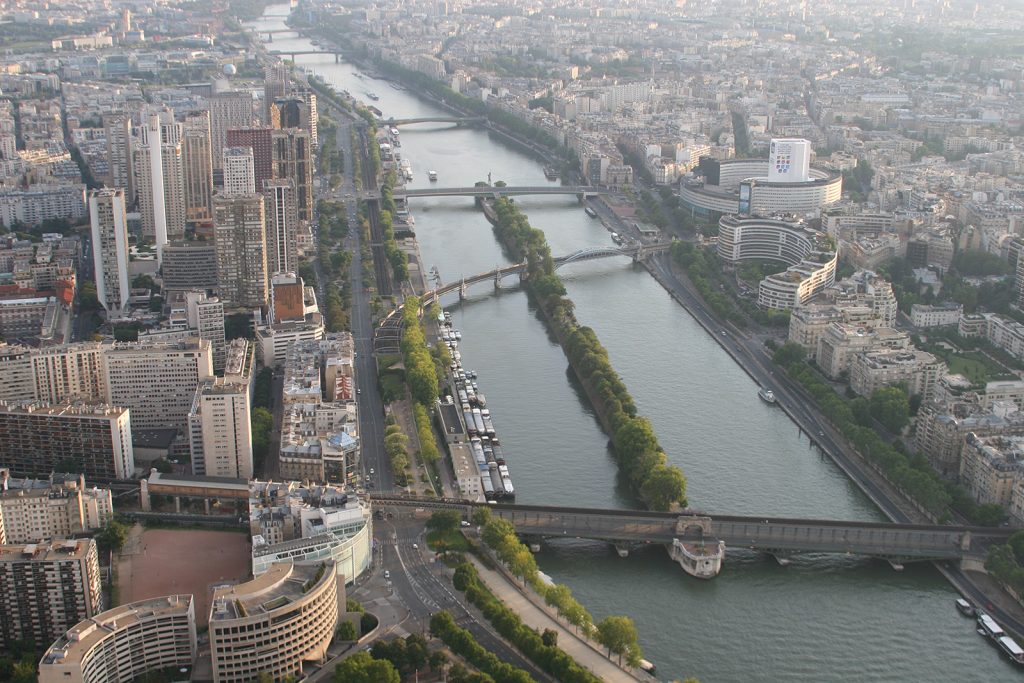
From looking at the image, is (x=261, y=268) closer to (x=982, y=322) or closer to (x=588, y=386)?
(x=588, y=386)

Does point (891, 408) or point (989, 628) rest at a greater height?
point (891, 408)

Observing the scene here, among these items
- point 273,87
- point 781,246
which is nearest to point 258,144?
point 781,246

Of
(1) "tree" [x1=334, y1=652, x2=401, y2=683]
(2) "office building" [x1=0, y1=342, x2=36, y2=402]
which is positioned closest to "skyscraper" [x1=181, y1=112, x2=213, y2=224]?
(2) "office building" [x1=0, y1=342, x2=36, y2=402]

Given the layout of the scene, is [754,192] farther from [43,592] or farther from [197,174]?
[43,592]

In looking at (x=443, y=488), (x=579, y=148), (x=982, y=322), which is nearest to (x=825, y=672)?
(x=443, y=488)

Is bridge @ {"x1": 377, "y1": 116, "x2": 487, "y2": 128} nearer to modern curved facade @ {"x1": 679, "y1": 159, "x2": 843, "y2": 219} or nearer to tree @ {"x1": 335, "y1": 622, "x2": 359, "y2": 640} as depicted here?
modern curved facade @ {"x1": 679, "y1": 159, "x2": 843, "y2": 219}

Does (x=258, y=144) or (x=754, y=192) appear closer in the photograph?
(x=258, y=144)

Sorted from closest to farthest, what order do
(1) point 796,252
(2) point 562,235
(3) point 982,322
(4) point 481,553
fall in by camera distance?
(4) point 481,553 < (3) point 982,322 < (1) point 796,252 < (2) point 562,235
